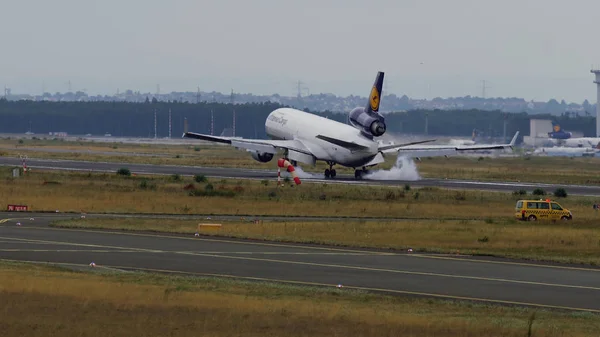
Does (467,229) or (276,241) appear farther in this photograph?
(467,229)

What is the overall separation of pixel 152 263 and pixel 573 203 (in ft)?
149

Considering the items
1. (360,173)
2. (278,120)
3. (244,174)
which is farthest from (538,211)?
(278,120)

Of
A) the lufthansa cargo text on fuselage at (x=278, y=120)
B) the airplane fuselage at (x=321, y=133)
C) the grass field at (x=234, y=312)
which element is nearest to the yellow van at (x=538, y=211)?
the grass field at (x=234, y=312)

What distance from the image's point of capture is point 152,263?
43.0m

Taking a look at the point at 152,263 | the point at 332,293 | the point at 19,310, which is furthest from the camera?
the point at 152,263

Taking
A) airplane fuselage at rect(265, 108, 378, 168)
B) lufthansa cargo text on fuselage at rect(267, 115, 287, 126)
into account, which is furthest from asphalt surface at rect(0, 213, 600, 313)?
lufthansa cargo text on fuselage at rect(267, 115, 287, 126)

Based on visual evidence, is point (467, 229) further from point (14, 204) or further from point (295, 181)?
point (295, 181)

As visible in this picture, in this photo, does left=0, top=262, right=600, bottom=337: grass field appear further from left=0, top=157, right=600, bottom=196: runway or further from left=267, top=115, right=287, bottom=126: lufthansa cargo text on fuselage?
left=267, top=115, right=287, bottom=126: lufthansa cargo text on fuselage

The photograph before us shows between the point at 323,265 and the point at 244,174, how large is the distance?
216 ft

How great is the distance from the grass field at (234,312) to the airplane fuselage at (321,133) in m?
62.8

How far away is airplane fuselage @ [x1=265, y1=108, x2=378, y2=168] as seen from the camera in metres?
100

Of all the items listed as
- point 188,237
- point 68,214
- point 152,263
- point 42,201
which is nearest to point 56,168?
point 42,201

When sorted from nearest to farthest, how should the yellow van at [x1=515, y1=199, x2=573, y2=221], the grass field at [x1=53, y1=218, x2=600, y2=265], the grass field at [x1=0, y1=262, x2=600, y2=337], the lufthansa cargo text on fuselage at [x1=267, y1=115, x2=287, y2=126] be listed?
the grass field at [x1=0, y1=262, x2=600, y2=337] → the grass field at [x1=53, y1=218, x2=600, y2=265] → the yellow van at [x1=515, y1=199, x2=573, y2=221] → the lufthansa cargo text on fuselage at [x1=267, y1=115, x2=287, y2=126]

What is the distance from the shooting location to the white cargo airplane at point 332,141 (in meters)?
98.9
